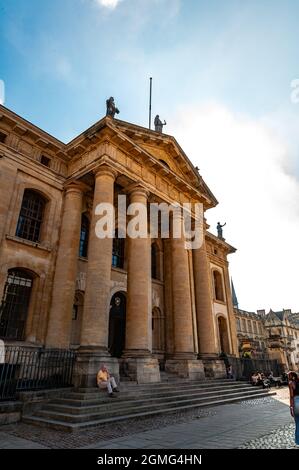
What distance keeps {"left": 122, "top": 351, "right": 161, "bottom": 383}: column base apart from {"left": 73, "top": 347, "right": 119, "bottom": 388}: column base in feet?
4.21

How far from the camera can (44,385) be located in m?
9.26

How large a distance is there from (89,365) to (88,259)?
3.83 metres

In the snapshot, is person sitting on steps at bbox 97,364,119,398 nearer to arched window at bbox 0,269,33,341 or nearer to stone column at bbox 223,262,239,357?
arched window at bbox 0,269,33,341

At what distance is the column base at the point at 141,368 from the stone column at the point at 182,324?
284 cm

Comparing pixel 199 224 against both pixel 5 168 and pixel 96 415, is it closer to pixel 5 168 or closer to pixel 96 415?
pixel 5 168

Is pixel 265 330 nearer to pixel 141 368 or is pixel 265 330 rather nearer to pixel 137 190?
pixel 137 190

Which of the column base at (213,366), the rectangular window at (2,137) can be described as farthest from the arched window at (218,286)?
the rectangular window at (2,137)

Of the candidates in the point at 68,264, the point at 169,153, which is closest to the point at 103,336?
the point at 68,264

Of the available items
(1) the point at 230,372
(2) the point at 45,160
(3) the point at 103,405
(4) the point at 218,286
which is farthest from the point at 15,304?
(4) the point at 218,286

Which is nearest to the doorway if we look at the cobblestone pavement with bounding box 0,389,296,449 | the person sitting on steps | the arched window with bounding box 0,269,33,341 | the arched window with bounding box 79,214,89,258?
the arched window with bounding box 79,214,89,258

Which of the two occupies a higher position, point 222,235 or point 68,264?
point 222,235

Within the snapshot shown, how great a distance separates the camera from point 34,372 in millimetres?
9352

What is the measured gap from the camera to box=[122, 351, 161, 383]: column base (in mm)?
10789

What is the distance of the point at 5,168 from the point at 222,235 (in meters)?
20.4
